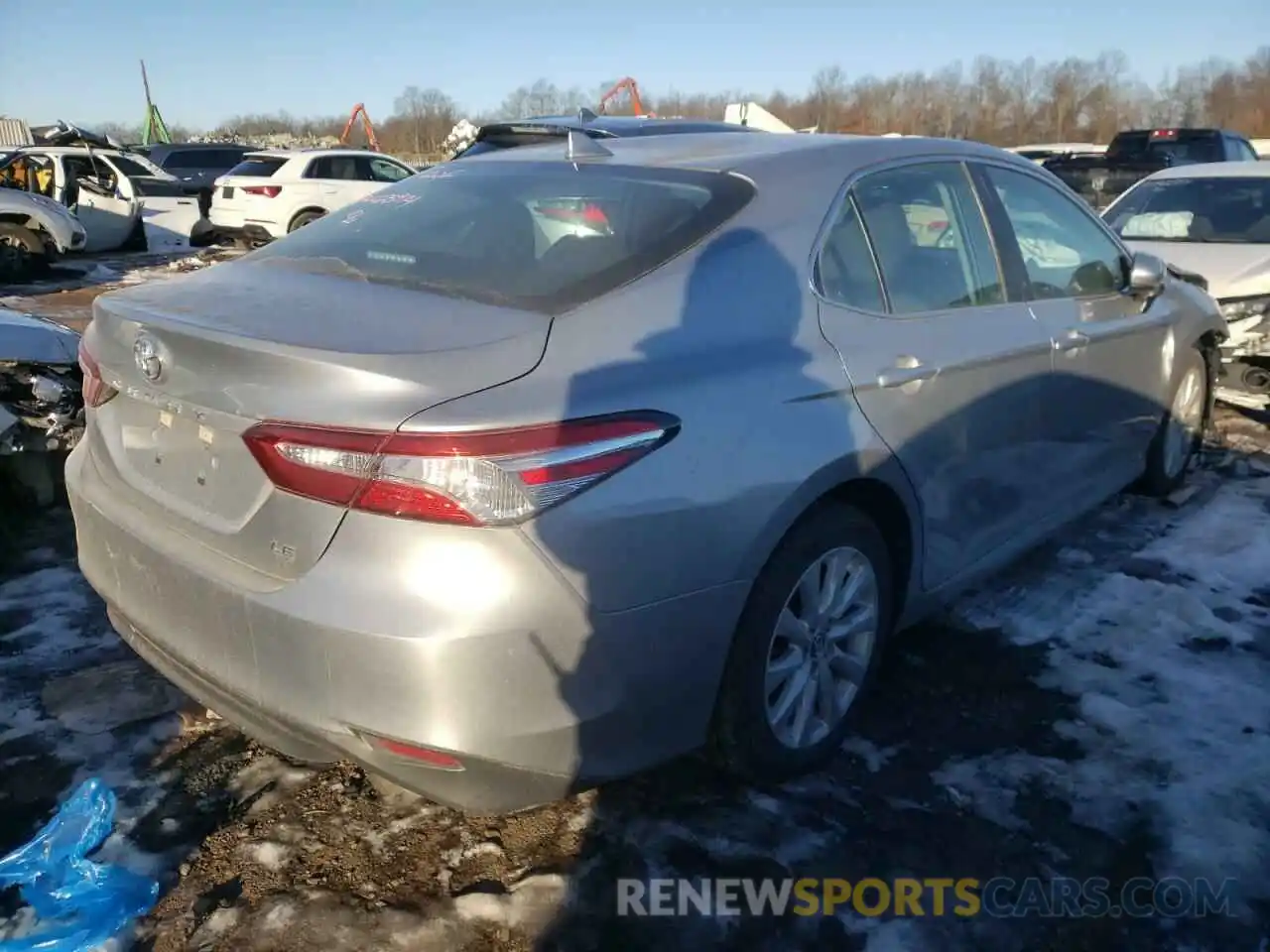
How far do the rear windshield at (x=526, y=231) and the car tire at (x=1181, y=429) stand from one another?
3058 millimetres

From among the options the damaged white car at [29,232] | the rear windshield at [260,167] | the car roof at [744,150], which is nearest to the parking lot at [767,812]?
the car roof at [744,150]

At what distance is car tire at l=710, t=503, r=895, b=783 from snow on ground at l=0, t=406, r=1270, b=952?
15cm

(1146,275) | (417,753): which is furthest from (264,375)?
(1146,275)

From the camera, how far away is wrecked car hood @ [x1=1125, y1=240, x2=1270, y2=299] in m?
6.49

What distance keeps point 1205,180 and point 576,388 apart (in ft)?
25.1

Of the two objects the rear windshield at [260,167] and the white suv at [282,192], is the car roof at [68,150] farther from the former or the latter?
the rear windshield at [260,167]

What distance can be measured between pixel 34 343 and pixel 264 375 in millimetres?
3114

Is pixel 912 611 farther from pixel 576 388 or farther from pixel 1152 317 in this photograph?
pixel 1152 317

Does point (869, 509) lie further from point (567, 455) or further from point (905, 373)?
point (567, 455)

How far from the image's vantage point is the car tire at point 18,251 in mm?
14031

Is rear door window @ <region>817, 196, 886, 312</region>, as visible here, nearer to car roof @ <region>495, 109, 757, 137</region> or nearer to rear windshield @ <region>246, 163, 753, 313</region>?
rear windshield @ <region>246, 163, 753, 313</region>

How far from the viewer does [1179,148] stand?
Answer: 15.1m

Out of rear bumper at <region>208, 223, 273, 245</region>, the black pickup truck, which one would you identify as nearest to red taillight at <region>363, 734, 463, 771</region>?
the black pickup truck

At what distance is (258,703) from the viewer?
2.27 m
